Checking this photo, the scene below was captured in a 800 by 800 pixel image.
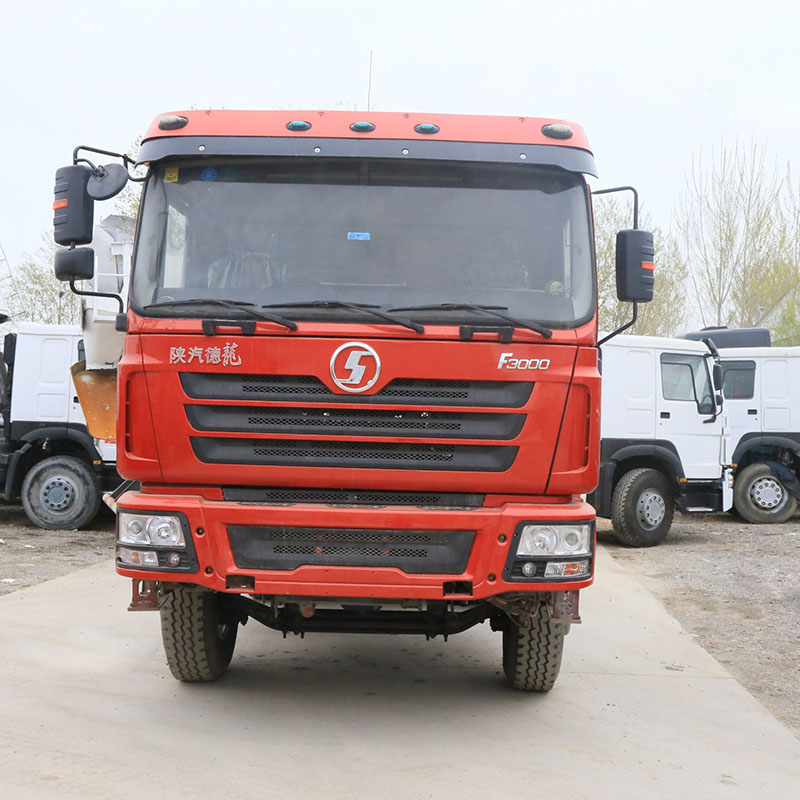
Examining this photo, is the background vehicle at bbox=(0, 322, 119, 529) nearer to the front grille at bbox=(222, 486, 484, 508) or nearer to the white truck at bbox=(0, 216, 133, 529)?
the white truck at bbox=(0, 216, 133, 529)

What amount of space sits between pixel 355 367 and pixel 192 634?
1.80 meters

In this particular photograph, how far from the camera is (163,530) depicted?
15.8 ft

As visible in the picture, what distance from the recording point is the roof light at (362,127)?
5113 millimetres

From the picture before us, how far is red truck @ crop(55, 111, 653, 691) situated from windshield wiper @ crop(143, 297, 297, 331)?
0.01 m

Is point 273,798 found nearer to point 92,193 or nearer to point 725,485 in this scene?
point 92,193

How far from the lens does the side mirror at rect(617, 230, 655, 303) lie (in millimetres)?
5371

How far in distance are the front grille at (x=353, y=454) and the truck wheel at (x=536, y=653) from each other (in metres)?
1.09

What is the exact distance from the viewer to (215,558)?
188 inches

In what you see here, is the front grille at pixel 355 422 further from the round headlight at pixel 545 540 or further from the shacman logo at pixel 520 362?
the round headlight at pixel 545 540

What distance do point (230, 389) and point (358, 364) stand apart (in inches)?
23.2

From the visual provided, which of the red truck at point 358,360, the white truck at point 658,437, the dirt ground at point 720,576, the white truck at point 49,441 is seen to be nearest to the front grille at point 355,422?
the red truck at point 358,360

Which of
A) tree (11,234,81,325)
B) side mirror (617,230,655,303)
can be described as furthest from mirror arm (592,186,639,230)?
tree (11,234,81,325)

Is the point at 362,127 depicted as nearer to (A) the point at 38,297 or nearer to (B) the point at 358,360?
(B) the point at 358,360

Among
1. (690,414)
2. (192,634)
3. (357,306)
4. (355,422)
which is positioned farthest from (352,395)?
(690,414)
